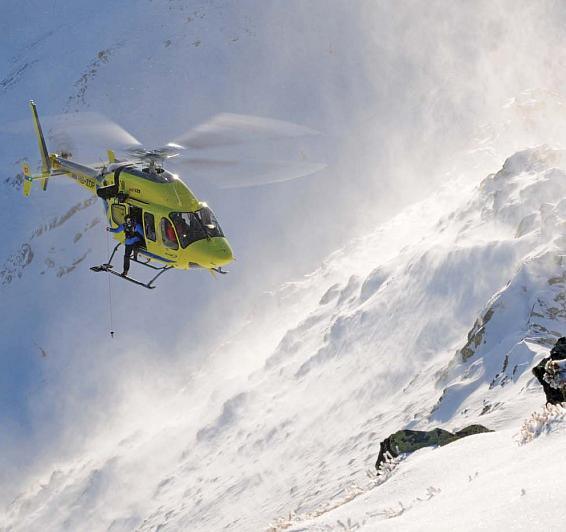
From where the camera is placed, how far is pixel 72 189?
2874 inches

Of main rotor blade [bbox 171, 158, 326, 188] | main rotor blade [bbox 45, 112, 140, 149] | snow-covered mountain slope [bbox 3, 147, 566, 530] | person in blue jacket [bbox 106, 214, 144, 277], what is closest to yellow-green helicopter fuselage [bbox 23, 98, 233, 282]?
person in blue jacket [bbox 106, 214, 144, 277]

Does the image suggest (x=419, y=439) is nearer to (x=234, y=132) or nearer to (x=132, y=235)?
(x=234, y=132)

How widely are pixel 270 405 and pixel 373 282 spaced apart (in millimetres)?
9148

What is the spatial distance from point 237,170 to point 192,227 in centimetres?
191

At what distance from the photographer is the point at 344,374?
145ft

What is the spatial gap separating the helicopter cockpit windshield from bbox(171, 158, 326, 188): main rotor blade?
3.43ft

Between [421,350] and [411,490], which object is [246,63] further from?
[411,490]

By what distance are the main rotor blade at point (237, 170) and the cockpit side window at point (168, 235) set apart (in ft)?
4.60

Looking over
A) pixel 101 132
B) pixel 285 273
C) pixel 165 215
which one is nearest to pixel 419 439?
pixel 165 215

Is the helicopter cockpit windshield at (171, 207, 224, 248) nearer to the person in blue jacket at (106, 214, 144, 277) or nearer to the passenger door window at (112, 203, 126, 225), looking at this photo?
the person in blue jacket at (106, 214, 144, 277)

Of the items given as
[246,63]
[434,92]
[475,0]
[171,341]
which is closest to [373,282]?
[171,341]

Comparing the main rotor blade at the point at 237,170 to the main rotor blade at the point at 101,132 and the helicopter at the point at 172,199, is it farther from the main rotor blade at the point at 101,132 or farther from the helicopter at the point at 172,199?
the main rotor blade at the point at 101,132

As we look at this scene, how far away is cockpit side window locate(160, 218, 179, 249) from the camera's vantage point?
66.3ft

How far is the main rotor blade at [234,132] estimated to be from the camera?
57.5 feet
